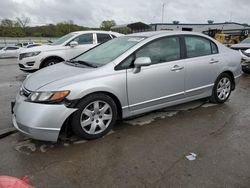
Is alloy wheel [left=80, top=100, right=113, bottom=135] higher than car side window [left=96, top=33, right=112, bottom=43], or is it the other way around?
car side window [left=96, top=33, right=112, bottom=43]

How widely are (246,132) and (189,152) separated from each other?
1.24 m

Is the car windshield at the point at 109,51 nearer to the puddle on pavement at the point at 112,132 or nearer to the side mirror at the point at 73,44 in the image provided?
the puddle on pavement at the point at 112,132

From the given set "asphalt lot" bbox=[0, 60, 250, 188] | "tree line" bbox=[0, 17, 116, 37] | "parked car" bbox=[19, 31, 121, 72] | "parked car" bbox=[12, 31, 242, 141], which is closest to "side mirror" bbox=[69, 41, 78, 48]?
"parked car" bbox=[19, 31, 121, 72]

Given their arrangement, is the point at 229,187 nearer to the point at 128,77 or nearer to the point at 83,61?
the point at 128,77

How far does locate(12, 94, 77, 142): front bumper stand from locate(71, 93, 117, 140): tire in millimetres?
168

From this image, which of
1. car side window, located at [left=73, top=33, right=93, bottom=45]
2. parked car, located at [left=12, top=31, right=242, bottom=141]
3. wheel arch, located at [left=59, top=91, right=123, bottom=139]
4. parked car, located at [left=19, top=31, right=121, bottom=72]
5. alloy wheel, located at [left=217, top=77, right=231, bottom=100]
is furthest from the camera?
car side window, located at [left=73, top=33, right=93, bottom=45]

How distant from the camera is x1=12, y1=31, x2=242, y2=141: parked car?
2.94 metres

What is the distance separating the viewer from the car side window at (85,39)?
8.26 meters

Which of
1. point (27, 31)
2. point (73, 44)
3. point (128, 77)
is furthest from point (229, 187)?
point (27, 31)

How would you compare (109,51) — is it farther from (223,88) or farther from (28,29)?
(28,29)

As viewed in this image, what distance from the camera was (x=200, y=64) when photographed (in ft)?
14.1

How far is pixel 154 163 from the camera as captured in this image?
2.74 metres

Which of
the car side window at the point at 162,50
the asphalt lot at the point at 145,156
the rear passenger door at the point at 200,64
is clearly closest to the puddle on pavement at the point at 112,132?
the asphalt lot at the point at 145,156

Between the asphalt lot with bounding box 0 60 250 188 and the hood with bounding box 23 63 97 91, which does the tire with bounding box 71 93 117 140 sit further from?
the hood with bounding box 23 63 97 91
